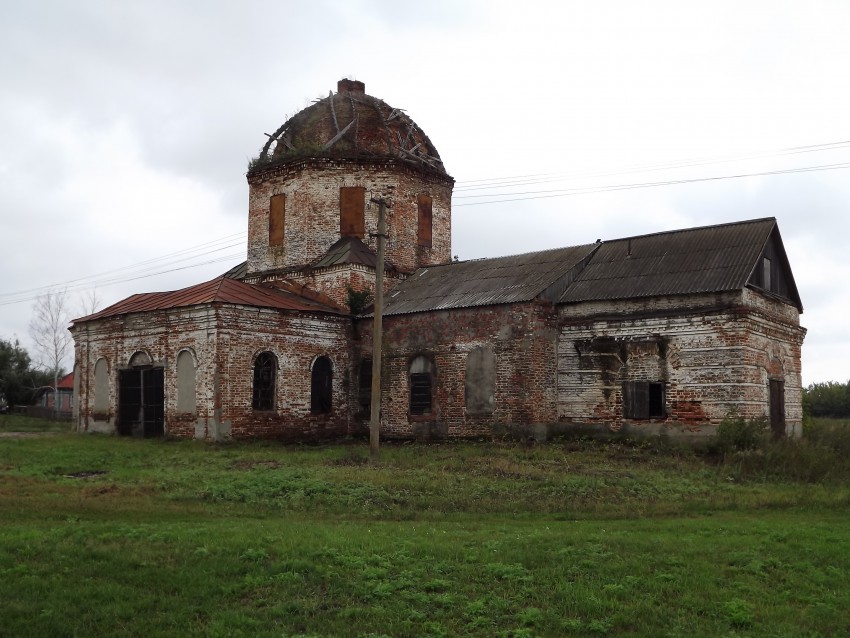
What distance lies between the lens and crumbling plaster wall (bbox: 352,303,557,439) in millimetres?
22312

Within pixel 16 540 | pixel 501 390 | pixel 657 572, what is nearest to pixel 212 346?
pixel 501 390

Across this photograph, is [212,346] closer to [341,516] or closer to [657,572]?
[341,516]

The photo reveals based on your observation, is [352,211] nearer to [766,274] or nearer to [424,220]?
[424,220]

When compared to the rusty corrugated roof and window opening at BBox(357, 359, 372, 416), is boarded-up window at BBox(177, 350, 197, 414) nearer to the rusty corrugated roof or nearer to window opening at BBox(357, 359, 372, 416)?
window opening at BBox(357, 359, 372, 416)

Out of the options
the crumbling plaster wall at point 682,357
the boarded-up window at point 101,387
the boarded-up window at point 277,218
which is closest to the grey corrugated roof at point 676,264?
the crumbling plaster wall at point 682,357

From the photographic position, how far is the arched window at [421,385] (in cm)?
2438

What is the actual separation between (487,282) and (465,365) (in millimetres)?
3101

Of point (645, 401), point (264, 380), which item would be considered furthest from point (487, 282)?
point (264, 380)

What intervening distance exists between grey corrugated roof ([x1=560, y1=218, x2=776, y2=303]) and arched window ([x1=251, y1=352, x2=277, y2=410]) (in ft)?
29.3

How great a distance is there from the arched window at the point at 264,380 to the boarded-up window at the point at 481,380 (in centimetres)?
597

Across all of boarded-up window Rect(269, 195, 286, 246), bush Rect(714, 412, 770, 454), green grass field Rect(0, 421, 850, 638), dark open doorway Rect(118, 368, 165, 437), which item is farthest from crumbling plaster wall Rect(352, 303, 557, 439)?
dark open doorway Rect(118, 368, 165, 437)

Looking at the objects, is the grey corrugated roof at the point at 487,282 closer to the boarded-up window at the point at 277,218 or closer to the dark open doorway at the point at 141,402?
the boarded-up window at the point at 277,218

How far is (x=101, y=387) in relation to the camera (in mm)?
27281

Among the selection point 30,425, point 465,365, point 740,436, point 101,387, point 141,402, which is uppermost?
point 465,365
